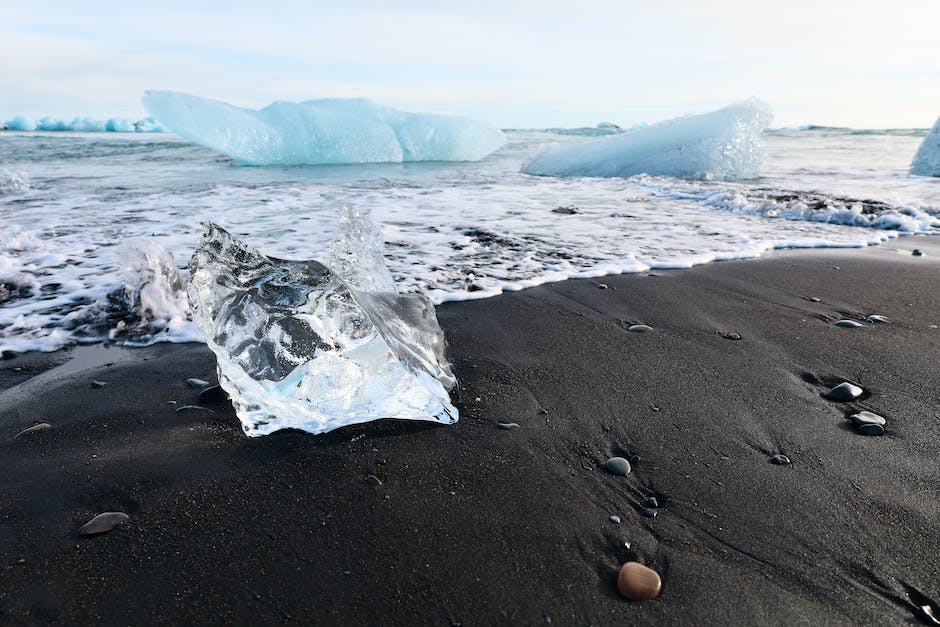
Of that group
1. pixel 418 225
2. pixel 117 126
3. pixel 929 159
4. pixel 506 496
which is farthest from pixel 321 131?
pixel 117 126

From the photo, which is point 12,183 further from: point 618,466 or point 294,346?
point 618,466

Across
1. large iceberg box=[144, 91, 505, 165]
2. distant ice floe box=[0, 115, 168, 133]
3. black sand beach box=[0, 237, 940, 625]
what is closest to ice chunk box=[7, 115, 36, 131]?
distant ice floe box=[0, 115, 168, 133]

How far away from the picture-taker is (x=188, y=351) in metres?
2.33

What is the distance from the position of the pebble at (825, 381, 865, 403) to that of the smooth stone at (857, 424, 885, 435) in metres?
0.19

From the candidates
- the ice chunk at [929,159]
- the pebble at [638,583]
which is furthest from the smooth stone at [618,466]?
the ice chunk at [929,159]

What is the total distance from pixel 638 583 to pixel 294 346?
1.10 meters

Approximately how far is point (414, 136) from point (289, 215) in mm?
10164

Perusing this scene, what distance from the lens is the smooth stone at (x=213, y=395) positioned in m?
1.87

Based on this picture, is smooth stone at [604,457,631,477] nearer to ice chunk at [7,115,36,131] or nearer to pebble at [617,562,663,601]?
pebble at [617,562,663,601]

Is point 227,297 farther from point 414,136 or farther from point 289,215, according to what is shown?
point 414,136

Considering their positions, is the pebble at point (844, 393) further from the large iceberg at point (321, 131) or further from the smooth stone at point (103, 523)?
the large iceberg at point (321, 131)

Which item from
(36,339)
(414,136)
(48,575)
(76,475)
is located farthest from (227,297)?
(414,136)

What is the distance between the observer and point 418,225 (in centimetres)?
528

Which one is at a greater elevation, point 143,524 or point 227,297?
point 227,297
